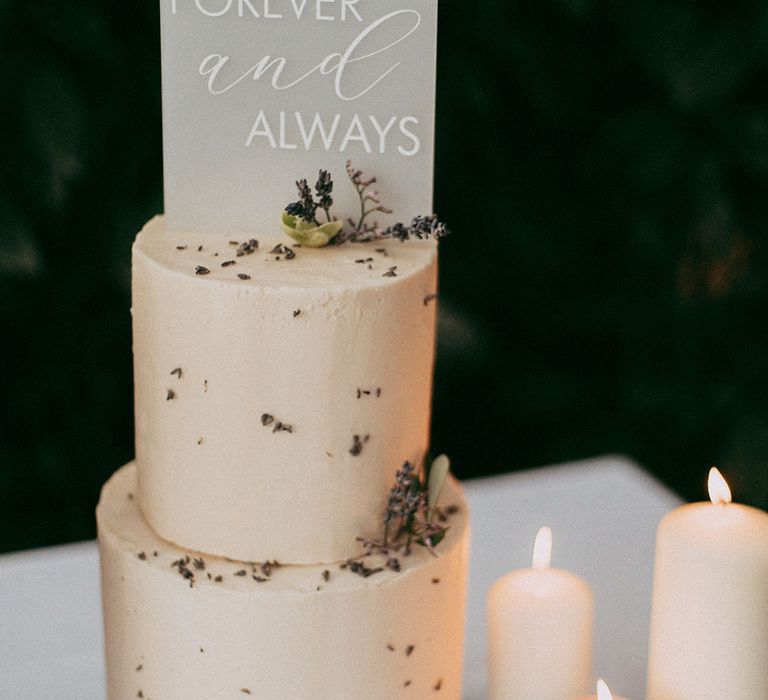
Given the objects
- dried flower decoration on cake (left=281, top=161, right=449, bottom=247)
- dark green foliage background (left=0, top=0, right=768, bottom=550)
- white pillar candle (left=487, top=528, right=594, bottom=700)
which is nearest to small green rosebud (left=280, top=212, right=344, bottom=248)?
dried flower decoration on cake (left=281, top=161, right=449, bottom=247)

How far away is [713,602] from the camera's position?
1197 millimetres

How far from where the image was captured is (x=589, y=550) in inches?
70.8

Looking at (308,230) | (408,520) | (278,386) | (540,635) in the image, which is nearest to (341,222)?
(308,230)

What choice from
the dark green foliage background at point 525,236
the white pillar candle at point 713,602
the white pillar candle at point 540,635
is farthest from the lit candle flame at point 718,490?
the dark green foliage background at point 525,236

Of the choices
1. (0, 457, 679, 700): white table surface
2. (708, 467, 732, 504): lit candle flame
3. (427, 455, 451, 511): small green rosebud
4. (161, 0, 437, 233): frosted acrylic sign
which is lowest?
(0, 457, 679, 700): white table surface

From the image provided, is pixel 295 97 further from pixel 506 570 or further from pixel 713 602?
pixel 506 570

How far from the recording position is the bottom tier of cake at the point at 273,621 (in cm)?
111

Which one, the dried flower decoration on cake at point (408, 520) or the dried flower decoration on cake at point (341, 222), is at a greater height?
the dried flower decoration on cake at point (341, 222)

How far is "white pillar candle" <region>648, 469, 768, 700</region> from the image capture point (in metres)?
1.19

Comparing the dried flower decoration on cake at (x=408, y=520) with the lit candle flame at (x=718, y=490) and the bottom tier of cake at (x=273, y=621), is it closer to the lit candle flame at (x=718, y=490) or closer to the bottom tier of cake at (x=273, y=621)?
the bottom tier of cake at (x=273, y=621)

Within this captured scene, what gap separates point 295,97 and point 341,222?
132 mm

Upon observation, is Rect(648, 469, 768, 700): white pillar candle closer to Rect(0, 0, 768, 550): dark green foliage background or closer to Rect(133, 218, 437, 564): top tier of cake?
Rect(133, 218, 437, 564): top tier of cake

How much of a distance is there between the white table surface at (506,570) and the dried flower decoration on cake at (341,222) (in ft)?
2.20

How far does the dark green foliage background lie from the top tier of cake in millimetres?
895
